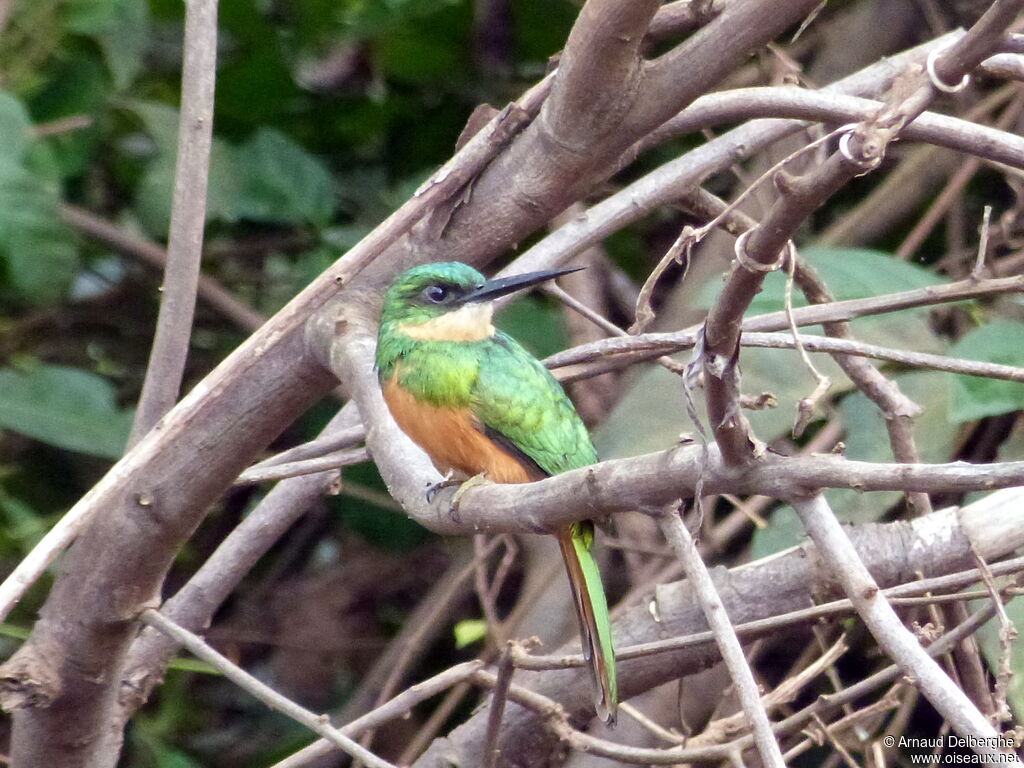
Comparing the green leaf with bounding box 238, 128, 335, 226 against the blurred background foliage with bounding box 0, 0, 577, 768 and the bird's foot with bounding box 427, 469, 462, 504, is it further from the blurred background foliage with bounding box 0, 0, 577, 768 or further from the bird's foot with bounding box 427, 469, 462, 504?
the bird's foot with bounding box 427, 469, 462, 504

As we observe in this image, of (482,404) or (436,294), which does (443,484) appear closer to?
(482,404)

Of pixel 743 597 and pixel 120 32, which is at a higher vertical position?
pixel 120 32

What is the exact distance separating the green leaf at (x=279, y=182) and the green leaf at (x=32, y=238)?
0.45 meters

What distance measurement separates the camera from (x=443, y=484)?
175 cm

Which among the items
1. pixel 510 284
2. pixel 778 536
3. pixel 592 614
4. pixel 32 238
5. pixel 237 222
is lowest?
pixel 592 614

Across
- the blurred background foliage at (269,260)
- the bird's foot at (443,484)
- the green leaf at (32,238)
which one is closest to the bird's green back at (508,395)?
the bird's foot at (443,484)

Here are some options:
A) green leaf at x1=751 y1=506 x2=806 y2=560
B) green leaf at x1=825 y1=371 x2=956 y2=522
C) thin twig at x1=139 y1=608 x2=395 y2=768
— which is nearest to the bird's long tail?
thin twig at x1=139 y1=608 x2=395 y2=768

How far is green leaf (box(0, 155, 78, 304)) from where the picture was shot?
254 cm

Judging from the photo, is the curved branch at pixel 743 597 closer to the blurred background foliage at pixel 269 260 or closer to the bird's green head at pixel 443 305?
the blurred background foliage at pixel 269 260

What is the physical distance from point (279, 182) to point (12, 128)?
2.45 ft

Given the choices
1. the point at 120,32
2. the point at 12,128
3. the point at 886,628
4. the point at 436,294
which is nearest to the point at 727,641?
the point at 886,628

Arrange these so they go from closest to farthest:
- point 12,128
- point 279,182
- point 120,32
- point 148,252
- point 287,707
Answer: point 287,707 → point 12,128 → point 120,32 → point 279,182 → point 148,252

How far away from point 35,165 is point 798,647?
6.24 feet

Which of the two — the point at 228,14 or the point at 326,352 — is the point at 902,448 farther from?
the point at 228,14
